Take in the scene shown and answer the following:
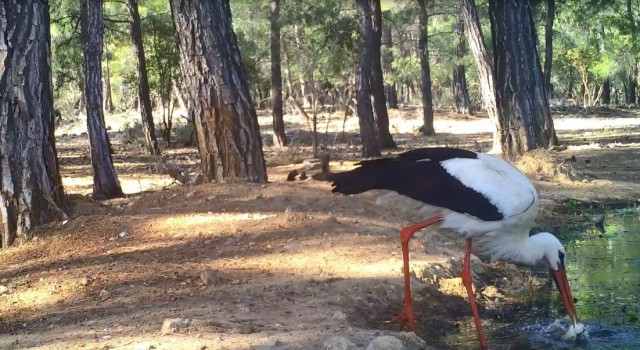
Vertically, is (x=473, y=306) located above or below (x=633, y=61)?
below

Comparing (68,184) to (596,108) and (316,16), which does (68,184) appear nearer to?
(316,16)

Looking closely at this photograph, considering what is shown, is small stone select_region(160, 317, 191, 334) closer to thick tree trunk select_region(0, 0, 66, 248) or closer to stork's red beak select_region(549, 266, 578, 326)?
stork's red beak select_region(549, 266, 578, 326)

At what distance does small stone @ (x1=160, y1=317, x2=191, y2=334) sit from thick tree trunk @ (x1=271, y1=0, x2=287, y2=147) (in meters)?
17.1

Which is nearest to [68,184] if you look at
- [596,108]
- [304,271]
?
[304,271]

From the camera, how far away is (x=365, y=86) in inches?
716

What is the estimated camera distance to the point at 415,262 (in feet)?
23.1

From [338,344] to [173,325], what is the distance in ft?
3.51

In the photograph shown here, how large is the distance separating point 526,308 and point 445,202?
149 centimetres

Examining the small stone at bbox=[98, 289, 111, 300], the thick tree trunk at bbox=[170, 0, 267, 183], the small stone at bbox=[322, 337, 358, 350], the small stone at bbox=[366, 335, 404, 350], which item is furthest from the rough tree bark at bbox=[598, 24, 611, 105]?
the small stone at bbox=[322, 337, 358, 350]

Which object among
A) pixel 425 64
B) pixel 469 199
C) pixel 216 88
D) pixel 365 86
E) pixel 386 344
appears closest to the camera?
pixel 386 344

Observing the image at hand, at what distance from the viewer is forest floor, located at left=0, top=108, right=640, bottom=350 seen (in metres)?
5.09

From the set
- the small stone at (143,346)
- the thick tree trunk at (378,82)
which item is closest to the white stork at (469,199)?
the small stone at (143,346)

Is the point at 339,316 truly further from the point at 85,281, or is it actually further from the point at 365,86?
the point at 365,86

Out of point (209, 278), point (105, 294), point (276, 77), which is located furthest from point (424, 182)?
point (276, 77)
